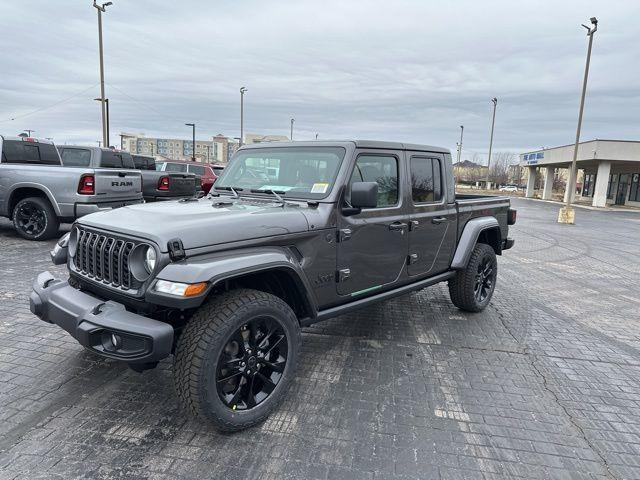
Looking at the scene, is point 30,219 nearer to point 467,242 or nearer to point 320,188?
point 320,188

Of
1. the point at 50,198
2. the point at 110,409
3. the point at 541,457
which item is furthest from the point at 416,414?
the point at 50,198

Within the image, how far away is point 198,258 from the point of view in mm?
2717

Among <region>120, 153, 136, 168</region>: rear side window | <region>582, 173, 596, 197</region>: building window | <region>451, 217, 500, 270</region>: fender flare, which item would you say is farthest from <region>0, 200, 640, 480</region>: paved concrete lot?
<region>582, 173, 596, 197</region>: building window

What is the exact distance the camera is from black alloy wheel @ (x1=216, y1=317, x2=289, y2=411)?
2852 millimetres

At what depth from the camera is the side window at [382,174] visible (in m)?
3.82

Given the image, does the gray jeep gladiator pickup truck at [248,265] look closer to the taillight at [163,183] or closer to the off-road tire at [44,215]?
the off-road tire at [44,215]

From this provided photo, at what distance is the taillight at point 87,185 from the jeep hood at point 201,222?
5.37 meters

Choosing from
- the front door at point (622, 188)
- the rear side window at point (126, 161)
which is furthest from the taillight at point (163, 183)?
the front door at point (622, 188)

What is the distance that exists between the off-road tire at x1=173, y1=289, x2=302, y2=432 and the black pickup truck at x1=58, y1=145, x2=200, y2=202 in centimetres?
851

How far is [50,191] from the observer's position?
8.24m

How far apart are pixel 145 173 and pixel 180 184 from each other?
3.80ft

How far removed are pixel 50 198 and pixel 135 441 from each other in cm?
699

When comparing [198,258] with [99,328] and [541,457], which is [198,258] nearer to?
[99,328]

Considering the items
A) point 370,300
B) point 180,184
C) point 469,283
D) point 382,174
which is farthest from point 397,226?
point 180,184
